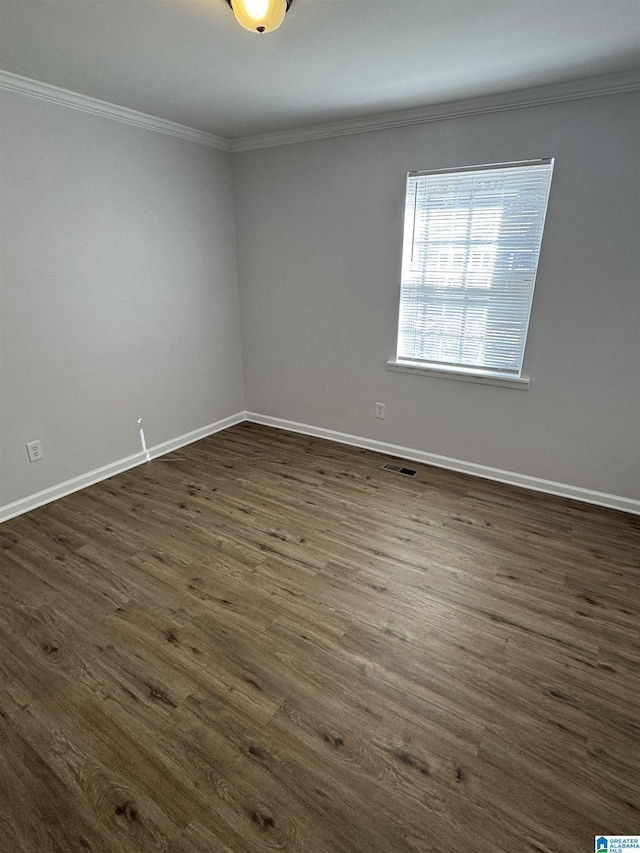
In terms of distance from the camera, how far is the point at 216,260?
3.76 m

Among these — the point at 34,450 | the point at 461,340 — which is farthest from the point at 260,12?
the point at 34,450

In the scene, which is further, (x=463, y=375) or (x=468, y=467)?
(x=468, y=467)

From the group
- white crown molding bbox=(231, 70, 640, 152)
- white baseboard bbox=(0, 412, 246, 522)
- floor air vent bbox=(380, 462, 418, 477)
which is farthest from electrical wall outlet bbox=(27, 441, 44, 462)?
white crown molding bbox=(231, 70, 640, 152)

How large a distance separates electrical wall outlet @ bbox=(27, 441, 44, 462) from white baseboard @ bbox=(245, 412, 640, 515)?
1939 millimetres

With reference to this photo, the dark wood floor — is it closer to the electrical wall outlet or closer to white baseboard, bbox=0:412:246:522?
white baseboard, bbox=0:412:246:522

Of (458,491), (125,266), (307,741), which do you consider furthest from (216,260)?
(307,741)

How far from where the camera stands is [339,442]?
3.86m

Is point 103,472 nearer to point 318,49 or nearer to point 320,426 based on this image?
point 320,426

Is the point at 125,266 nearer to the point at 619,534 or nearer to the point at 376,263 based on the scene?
the point at 376,263

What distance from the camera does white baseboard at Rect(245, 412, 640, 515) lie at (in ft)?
9.27

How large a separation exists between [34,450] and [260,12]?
8.53ft

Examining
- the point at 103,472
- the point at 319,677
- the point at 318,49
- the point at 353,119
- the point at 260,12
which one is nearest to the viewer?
the point at 260,12

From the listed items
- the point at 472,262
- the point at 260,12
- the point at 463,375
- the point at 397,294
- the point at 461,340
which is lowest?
the point at 463,375

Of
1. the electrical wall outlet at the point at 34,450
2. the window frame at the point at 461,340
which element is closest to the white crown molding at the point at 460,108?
the window frame at the point at 461,340
